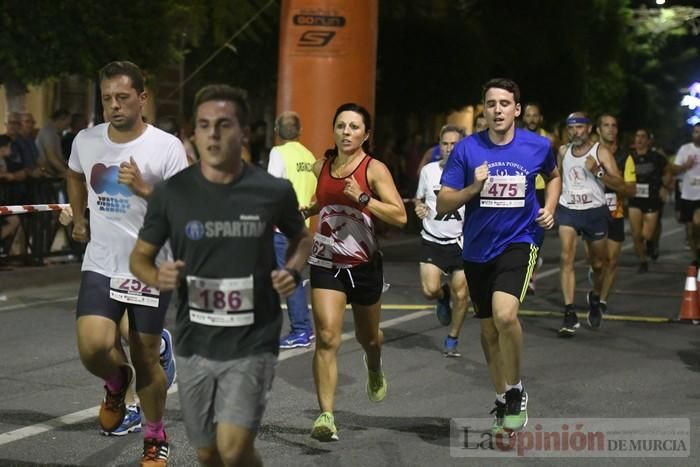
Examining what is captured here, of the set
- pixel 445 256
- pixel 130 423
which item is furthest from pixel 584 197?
pixel 130 423

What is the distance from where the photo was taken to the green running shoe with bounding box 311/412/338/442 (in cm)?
805

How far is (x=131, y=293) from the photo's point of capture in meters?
7.38

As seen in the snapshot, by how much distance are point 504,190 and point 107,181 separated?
2437 mm

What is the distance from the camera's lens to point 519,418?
8250 millimetres

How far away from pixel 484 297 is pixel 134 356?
229cm

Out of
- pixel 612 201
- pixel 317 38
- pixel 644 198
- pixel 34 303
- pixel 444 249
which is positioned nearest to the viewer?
pixel 444 249

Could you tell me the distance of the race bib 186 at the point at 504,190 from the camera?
8453mm

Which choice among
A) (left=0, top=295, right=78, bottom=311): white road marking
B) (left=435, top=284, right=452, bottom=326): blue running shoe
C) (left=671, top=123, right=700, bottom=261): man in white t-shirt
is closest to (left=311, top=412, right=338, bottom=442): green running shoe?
(left=435, top=284, right=452, bottom=326): blue running shoe

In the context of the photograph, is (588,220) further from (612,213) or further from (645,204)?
(645,204)

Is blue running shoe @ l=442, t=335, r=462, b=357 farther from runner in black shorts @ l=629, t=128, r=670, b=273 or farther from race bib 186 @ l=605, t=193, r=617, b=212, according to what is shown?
runner in black shorts @ l=629, t=128, r=670, b=273

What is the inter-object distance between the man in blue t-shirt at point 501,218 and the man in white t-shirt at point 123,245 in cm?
198

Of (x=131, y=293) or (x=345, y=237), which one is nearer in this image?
(x=131, y=293)

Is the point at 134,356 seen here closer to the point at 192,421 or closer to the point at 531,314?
the point at 192,421

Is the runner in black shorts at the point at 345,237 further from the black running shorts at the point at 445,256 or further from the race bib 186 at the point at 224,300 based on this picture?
the black running shorts at the point at 445,256
